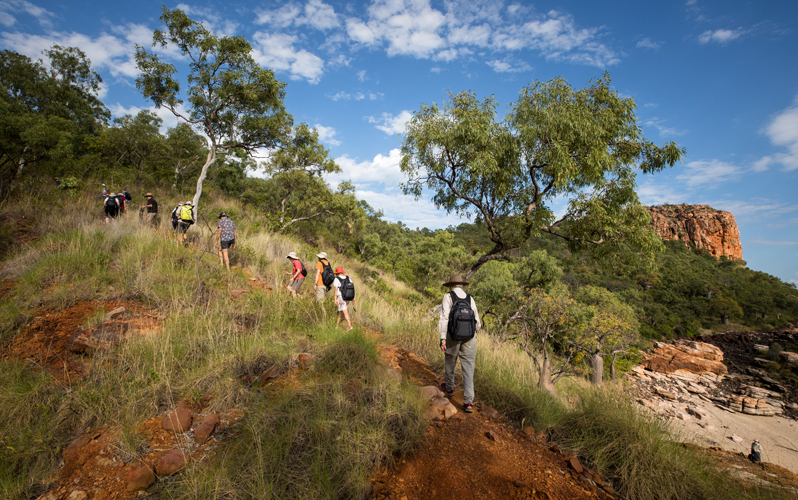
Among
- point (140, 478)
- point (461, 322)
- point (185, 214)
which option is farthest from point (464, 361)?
point (185, 214)

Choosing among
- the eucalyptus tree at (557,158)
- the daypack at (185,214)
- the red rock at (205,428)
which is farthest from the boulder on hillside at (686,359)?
the daypack at (185,214)

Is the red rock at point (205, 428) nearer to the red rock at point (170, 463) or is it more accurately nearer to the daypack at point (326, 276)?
the red rock at point (170, 463)

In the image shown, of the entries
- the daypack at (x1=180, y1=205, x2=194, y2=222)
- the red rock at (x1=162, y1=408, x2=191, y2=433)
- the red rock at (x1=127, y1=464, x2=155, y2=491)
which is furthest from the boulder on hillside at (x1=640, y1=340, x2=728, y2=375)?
the red rock at (x1=127, y1=464, x2=155, y2=491)

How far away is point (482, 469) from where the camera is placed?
297cm

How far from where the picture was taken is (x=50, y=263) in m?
5.63

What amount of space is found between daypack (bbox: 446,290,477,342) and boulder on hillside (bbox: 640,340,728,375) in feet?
135

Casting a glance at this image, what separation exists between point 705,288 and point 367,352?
79708 millimetres

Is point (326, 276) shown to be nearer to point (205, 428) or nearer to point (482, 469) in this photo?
point (205, 428)

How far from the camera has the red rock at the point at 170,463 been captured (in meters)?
2.50

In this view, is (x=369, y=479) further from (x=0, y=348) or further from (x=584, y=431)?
(x=0, y=348)

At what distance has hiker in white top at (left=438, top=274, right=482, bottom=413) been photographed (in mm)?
4262

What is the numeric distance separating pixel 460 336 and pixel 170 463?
3318 millimetres

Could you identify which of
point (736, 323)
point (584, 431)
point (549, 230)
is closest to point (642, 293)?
point (736, 323)

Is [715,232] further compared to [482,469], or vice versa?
[715,232]
